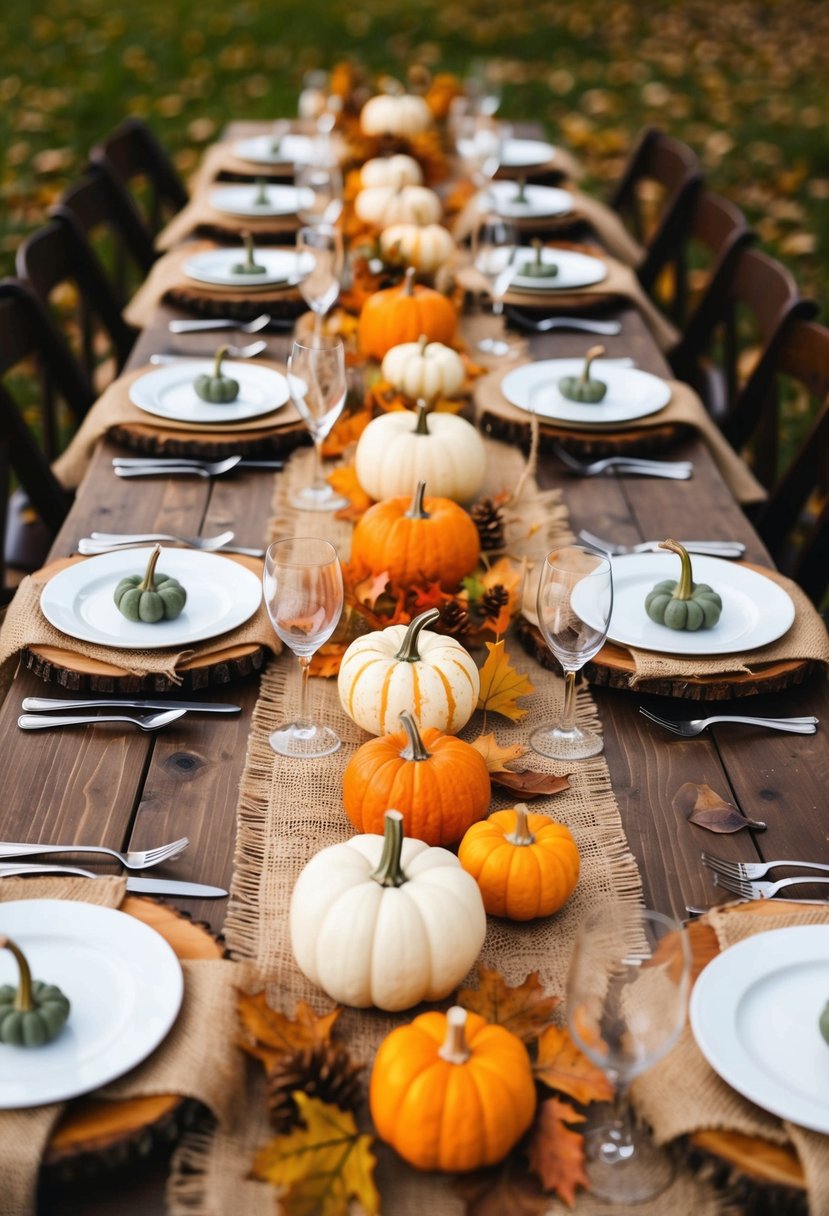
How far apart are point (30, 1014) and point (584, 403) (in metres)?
1.70

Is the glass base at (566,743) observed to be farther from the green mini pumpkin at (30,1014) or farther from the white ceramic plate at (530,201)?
the white ceramic plate at (530,201)

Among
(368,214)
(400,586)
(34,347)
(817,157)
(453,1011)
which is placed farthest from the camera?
(817,157)

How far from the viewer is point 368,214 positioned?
3438mm

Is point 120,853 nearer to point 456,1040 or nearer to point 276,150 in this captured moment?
point 456,1040

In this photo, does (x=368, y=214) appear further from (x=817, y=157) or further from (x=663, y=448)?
(x=817, y=157)

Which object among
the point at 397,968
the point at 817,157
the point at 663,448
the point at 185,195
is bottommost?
the point at 817,157

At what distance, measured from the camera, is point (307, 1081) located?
1102 millimetres

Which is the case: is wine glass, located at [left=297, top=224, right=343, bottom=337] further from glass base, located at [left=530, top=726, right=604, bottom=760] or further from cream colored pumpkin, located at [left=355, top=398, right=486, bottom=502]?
glass base, located at [left=530, top=726, right=604, bottom=760]

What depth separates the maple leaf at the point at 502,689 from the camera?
1.68 metres

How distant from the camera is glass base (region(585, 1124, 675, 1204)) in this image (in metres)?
1.07

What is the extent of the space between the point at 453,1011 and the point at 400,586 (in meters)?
0.89

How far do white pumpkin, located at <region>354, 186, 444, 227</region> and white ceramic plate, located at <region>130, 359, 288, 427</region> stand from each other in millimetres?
882

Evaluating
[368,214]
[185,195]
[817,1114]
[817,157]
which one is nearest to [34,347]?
[368,214]

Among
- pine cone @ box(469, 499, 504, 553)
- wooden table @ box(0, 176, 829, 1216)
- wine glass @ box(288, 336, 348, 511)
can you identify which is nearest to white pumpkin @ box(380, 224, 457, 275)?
wine glass @ box(288, 336, 348, 511)
